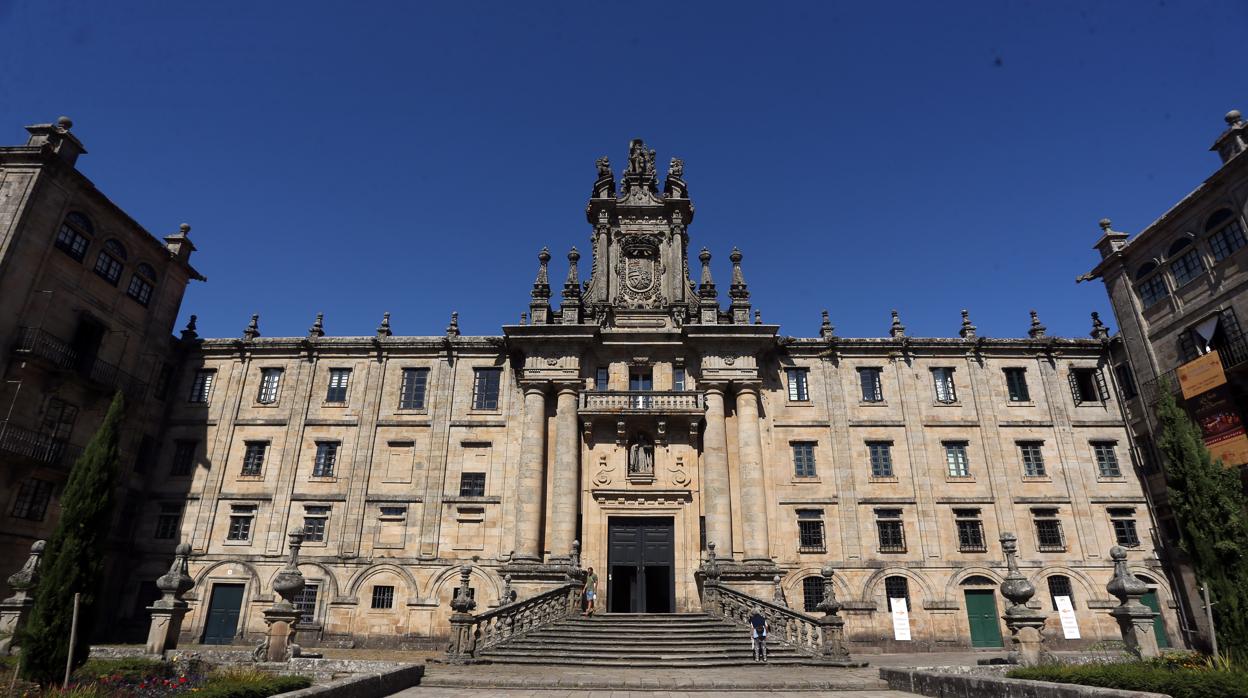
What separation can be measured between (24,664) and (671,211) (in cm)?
2816

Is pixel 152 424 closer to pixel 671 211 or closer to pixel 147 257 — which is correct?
pixel 147 257

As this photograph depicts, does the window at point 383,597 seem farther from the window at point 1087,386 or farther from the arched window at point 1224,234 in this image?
the arched window at point 1224,234

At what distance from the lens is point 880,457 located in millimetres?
29781

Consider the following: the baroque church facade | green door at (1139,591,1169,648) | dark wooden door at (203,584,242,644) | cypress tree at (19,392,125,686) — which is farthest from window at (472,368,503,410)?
green door at (1139,591,1169,648)

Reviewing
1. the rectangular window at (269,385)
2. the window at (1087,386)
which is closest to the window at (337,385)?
the rectangular window at (269,385)

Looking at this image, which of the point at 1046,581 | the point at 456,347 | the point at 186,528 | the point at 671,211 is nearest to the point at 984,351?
the point at 1046,581

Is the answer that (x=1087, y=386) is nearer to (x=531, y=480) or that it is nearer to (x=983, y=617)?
(x=983, y=617)

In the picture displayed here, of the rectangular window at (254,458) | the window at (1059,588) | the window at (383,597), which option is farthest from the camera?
the rectangular window at (254,458)

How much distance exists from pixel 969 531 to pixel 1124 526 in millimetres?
6732

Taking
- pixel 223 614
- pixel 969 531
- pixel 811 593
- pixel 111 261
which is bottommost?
pixel 223 614

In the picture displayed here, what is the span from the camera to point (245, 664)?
646 inches

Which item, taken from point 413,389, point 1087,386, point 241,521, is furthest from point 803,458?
point 241,521

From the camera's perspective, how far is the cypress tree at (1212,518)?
20.3 meters

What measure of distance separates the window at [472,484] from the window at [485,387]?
3.10 m
